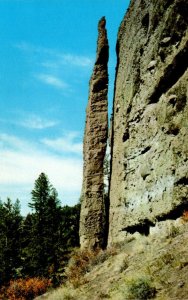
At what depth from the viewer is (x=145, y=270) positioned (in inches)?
551

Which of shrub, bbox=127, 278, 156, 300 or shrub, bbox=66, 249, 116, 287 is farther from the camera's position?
shrub, bbox=66, 249, 116, 287

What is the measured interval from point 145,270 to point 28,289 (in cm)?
2135

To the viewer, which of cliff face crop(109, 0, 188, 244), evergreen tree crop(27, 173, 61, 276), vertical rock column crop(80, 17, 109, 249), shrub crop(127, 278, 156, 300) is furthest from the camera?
evergreen tree crop(27, 173, 61, 276)

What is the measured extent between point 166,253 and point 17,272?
30.3 meters

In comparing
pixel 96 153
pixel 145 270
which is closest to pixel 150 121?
pixel 96 153

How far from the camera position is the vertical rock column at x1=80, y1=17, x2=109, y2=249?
30359 millimetres

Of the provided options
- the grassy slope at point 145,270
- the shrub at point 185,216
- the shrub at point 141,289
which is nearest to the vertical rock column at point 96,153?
the grassy slope at point 145,270

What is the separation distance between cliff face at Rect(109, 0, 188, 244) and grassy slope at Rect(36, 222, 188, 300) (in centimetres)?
202

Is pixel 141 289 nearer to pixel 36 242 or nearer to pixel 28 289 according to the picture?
pixel 28 289

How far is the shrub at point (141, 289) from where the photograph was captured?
38.8 feet

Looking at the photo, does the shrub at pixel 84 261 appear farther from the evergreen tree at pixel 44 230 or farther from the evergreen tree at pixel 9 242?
the evergreen tree at pixel 9 242

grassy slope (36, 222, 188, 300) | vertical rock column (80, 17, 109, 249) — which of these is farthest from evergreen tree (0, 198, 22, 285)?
grassy slope (36, 222, 188, 300)

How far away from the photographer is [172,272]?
1247 cm

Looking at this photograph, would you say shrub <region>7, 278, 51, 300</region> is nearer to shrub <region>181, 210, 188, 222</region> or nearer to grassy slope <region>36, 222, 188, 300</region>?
grassy slope <region>36, 222, 188, 300</region>
